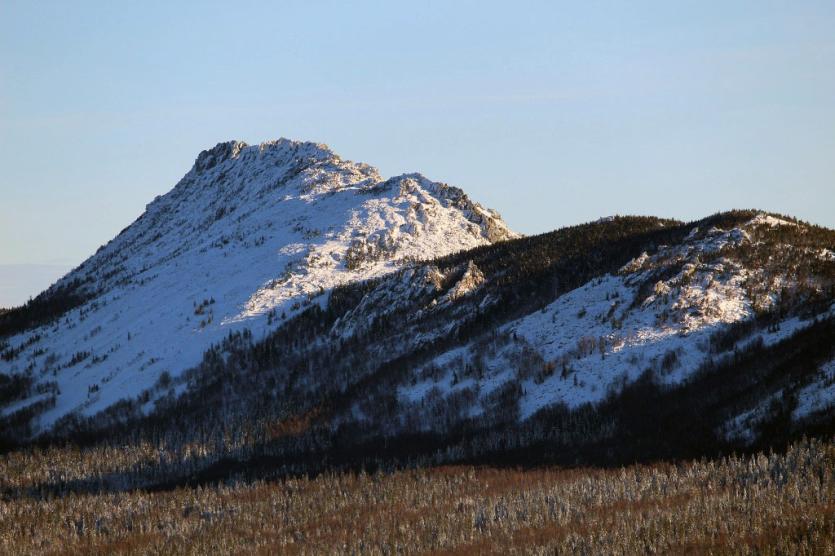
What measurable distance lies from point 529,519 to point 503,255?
54499mm

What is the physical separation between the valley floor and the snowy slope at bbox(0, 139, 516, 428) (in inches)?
1326

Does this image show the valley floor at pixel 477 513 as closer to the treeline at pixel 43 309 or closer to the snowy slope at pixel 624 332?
the snowy slope at pixel 624 332

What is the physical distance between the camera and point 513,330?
240ft

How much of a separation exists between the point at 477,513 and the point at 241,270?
68.4 meters

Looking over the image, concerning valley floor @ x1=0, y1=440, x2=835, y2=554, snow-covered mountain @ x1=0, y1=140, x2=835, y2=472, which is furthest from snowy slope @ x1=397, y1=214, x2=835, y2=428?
valley floor @ x1=0, y1=440, x2=835, y2=554

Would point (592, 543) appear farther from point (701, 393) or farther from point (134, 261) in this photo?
point (134, 261)

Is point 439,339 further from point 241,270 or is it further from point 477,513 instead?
point 477,513

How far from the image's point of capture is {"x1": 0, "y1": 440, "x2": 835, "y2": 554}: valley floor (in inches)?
1329

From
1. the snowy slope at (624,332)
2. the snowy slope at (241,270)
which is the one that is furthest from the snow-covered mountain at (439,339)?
the snowy slope at (241,270)

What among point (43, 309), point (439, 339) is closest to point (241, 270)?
point (439, 339)

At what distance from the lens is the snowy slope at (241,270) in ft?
305

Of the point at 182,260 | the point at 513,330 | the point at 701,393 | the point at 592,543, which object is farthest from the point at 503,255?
the point at 592,543

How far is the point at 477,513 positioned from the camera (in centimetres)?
4212

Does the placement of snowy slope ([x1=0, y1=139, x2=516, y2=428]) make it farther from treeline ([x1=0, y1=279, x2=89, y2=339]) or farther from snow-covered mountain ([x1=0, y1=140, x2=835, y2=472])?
treeline ([x1=0, y1=279, x2=89, y2=339])
